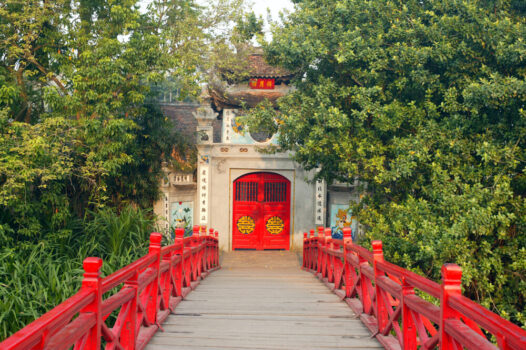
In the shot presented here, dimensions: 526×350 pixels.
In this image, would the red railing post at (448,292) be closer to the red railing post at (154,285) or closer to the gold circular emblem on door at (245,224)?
the red railing post at (154,285)

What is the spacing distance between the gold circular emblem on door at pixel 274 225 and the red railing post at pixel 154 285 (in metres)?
10.3

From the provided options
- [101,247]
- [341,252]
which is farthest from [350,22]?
[101,247]

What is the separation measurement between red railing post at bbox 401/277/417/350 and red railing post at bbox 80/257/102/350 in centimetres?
201

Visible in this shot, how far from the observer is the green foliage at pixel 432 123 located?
17.7 feet

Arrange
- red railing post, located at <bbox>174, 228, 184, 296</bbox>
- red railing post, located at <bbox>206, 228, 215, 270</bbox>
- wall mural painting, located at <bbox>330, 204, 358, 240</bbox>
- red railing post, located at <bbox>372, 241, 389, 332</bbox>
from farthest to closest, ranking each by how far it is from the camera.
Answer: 1. wall mural painting, located at <bbox>330, 204, 358, 240</bbox>
2. red railing post, located at <bbox>206, 228, 215, 270</bbox>
3. red railing post, located at <bbox>174, 228, 184, 296</bbox>
4. red railing post, located at <bbox>372, 241, 389, 332</bbox>

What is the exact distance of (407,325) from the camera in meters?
2.95

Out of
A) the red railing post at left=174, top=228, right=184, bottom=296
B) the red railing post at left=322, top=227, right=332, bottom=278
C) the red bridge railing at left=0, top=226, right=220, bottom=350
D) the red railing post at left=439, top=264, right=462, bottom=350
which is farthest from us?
the red railing post at left=322, top=227, right=332, bottom=278

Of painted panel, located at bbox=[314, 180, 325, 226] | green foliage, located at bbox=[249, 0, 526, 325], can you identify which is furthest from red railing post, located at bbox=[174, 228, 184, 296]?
painted panel, located at bbox=[314, 180, 325, 226]

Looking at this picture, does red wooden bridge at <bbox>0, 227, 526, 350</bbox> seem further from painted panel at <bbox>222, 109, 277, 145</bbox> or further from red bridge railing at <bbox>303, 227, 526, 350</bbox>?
painted panel at <bbox>222, 109, 277, 145</bbox>

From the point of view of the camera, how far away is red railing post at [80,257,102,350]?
235 centimetres

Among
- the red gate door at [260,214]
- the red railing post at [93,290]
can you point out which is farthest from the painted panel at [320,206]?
the red railing post at [93,290]

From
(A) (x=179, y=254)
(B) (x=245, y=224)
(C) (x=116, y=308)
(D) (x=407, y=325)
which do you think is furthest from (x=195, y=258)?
(B) (x=245, y=224)

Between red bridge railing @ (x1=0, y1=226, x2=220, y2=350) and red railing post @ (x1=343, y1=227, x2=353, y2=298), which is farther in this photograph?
red railing post @ (x1=343, y1=227, x2=353, y2=298)

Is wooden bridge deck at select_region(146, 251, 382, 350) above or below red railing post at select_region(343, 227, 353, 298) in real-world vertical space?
below
